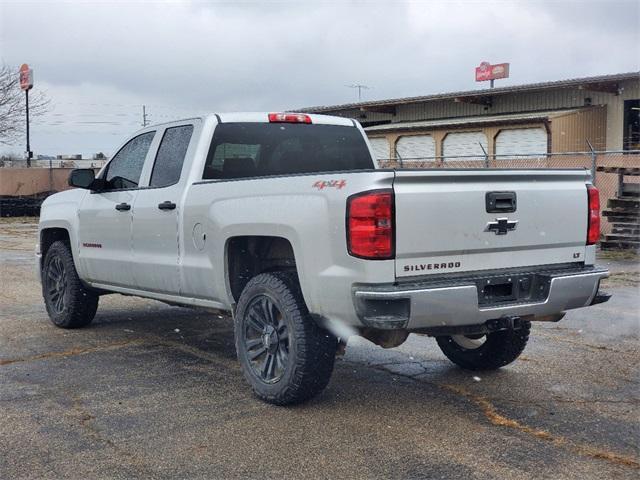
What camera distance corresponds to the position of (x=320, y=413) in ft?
16.1

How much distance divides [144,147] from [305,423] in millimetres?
3210

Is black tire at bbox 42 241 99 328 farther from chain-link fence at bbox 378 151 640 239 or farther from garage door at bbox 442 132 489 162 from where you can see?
garage door at bbox 442 132 489 162

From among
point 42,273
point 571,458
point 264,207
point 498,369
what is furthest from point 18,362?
point 571,458

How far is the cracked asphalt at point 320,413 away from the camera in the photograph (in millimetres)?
4012

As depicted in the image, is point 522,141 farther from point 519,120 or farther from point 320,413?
point 320,413

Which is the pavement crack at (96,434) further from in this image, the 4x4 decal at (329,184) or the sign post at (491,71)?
the sign post at (491,71)

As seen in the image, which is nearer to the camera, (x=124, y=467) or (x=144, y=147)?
(x=124, y=467)

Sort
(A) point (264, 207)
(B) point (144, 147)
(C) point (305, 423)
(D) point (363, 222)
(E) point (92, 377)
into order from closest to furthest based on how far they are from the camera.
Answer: (D) point (363, 222) < (C) point (305, 423) < (A) point (264, 207) < (E) point (92, 377) < (B) point (144, 147)

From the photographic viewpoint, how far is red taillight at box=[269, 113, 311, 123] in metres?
6.52

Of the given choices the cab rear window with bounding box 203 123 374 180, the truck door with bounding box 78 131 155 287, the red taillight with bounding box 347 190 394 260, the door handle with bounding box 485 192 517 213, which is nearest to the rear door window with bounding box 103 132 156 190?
the truck door with bounding box 78 131 155 287

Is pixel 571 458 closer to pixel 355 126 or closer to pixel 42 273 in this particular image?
pixel 355 126

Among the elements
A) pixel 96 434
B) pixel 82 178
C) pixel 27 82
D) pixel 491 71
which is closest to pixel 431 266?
pixel 96 434

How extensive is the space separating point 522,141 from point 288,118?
2253 centimetres

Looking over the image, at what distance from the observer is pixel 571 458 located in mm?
4105
